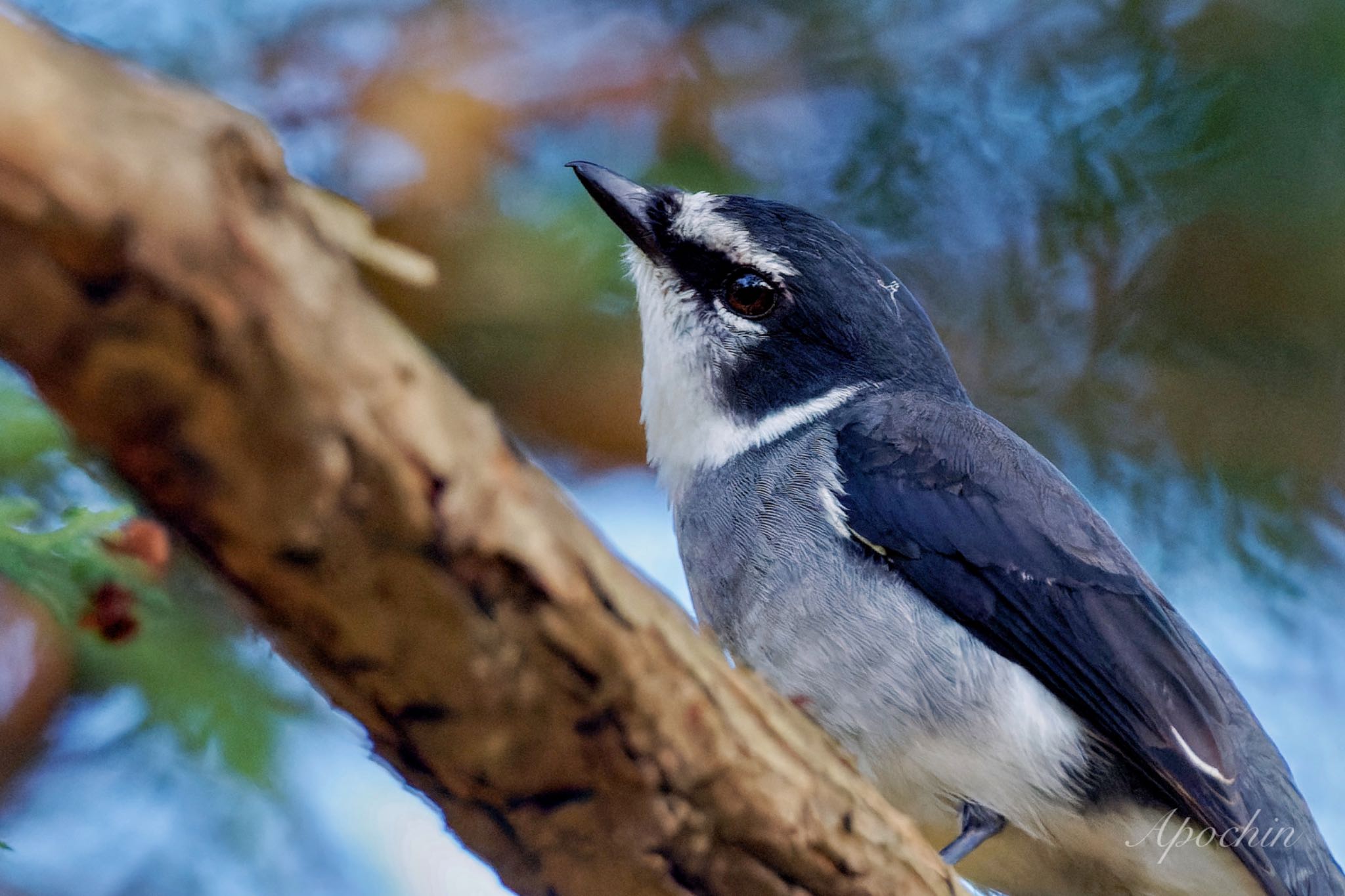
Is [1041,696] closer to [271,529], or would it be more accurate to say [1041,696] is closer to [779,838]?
[779,838]

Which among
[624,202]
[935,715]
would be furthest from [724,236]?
[935,715]

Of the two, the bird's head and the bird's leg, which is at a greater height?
the bird's head

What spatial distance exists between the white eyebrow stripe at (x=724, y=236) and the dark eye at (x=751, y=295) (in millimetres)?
31

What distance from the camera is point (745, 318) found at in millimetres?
3391

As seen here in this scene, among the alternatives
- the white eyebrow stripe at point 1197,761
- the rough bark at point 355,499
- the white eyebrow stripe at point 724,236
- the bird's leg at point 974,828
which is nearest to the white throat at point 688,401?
the white eyebrow stripe at point 724,236

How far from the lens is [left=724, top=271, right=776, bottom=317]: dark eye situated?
3381 mm

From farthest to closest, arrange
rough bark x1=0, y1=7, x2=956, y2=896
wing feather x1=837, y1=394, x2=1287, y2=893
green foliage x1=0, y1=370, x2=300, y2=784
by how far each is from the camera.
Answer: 1. wing feather x1=837, y1=394, x2=1287, y2=893
2. green foliage x1=0, y1=370, x2=300, y2=784
3. rough bark x1=0, y1=7, x2=956, y2=896

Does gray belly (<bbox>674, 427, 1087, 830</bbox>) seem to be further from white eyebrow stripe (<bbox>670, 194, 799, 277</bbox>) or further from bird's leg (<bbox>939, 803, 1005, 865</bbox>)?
white eyebrow stripe (<bbox>670, 194, 799, 277</bbox>)

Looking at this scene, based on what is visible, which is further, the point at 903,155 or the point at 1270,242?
the point at 903,155

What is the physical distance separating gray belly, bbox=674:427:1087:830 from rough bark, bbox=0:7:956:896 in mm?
946

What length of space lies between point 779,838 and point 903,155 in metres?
3.79

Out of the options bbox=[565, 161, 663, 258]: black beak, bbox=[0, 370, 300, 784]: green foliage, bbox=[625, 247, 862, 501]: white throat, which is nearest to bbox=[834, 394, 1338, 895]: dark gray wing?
bbox=[625, 247, 862, 501]: white throat

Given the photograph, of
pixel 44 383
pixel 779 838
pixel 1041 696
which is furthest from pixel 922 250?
pixel 44 383

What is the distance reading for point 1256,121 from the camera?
13.8ft
